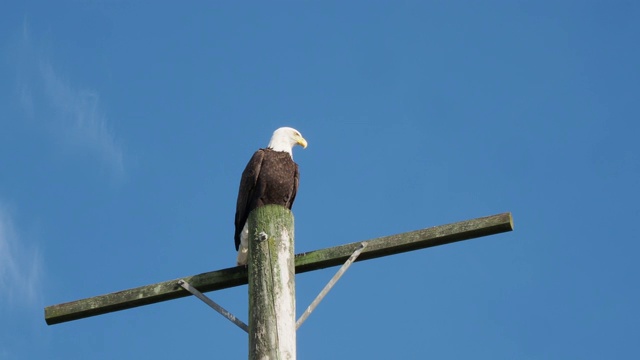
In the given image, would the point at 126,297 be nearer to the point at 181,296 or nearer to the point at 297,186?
the point at 181,296

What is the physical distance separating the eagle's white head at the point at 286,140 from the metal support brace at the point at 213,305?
8.92 feet

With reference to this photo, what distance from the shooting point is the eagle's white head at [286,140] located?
Result: 279 inches

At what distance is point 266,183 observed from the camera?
6.30 meters

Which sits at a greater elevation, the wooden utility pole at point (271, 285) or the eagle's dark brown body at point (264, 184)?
the eagle's dark brown body at point (264, 184)

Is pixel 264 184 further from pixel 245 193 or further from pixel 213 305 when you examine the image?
pixel 213 305

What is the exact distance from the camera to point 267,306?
392cm

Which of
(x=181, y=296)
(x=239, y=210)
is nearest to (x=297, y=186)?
(x=239, y=210)

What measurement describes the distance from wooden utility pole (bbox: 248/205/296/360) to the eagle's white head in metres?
2.75

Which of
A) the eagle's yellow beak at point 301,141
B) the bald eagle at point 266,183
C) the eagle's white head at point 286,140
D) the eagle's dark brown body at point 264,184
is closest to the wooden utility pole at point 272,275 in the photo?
the bald eagle at point 266,183

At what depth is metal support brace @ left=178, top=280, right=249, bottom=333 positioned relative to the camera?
13.2ft

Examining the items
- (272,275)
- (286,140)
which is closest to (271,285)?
(272,275)

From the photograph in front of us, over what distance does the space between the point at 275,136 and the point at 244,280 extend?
9.87 ft

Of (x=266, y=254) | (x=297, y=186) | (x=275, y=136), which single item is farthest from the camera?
(x=275, y=136)

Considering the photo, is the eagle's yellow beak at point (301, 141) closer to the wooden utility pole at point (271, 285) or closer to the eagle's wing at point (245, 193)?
the eagle's wing at point (245, 193)
